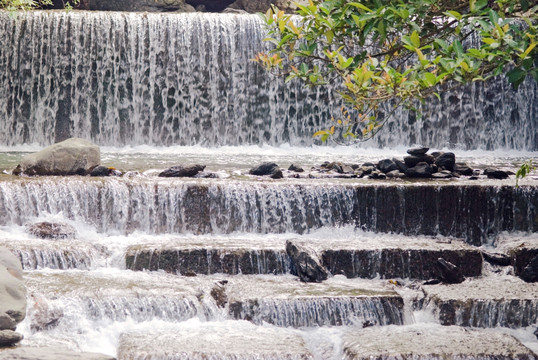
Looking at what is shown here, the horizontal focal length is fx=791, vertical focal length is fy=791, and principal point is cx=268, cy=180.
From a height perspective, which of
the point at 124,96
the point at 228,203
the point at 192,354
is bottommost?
the point at 192,354

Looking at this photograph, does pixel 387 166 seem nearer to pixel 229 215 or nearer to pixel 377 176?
pixel 377 176

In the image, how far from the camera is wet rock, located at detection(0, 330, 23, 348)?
616 centimetres

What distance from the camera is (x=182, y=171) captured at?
11.4m

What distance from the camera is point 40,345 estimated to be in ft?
20.6

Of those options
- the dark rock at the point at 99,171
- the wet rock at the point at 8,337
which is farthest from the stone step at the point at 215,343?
the dark rock at the point at 99,171

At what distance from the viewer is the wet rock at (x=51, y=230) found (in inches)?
366

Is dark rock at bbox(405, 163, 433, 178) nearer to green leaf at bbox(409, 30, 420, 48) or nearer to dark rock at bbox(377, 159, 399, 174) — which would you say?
dark rock at bbox(377, 159, 399, 174)

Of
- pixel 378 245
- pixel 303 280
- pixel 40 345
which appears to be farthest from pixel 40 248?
pixel 378 245

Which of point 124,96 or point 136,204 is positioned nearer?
point 136,204

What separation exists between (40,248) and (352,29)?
462cm

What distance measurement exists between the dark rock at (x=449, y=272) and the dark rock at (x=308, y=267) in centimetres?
126

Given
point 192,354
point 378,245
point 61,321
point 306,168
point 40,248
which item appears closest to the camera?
point 192,354

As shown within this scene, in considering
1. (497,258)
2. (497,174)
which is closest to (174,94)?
(497,174)

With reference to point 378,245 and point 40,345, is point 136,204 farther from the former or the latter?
point 40,345
